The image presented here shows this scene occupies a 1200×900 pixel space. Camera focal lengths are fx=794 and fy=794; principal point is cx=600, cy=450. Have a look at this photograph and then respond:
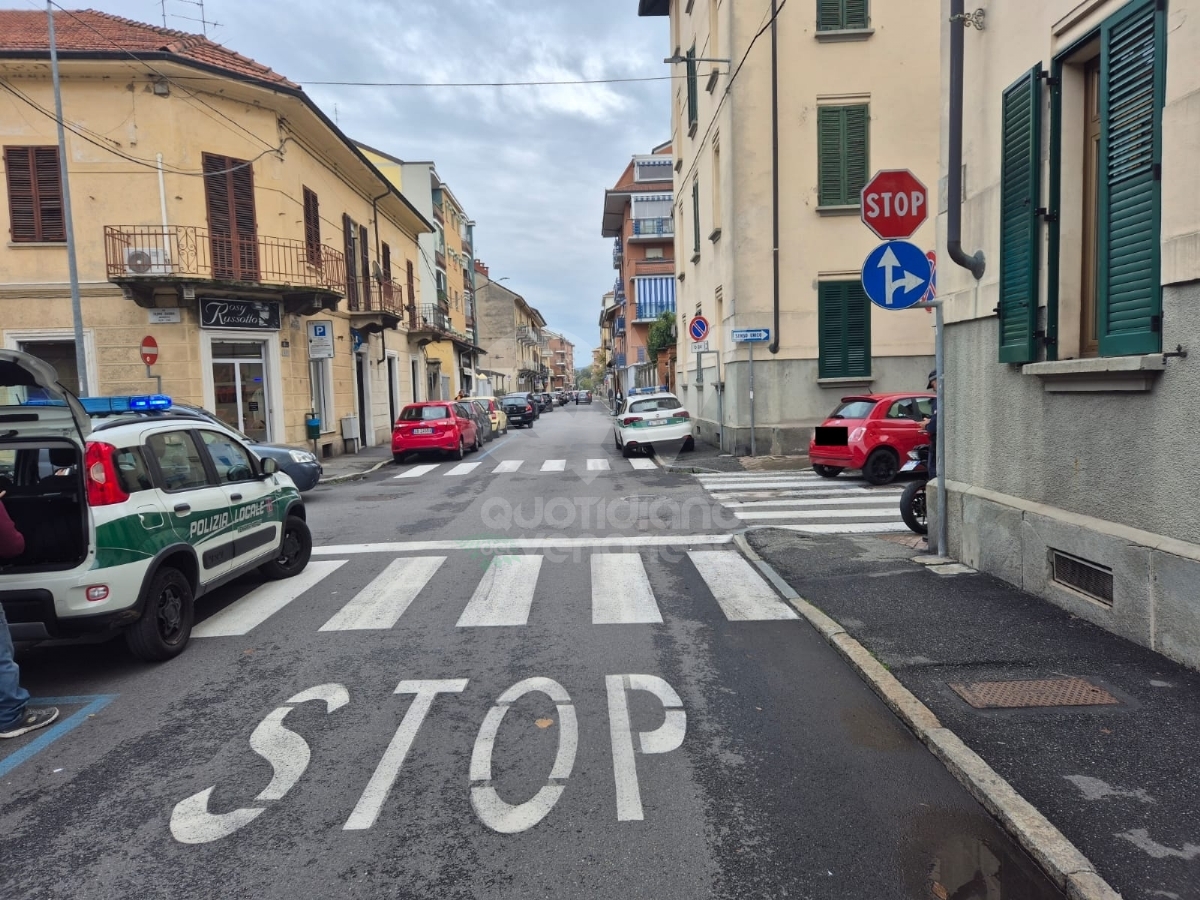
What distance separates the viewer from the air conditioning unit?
16547 mm

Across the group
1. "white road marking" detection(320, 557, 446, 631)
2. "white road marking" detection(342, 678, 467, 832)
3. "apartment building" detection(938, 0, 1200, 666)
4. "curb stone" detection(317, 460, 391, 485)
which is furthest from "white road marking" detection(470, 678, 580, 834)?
"curb stone" detection(317, 460, 391, 485)

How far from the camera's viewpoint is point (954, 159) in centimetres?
715

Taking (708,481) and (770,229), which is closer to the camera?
(708,481)

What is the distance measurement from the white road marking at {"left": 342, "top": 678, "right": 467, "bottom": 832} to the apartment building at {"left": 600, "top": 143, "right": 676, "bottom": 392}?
44094mm

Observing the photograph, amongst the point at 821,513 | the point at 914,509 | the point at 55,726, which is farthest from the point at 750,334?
the point at 55,726

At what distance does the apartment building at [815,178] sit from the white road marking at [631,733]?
43.6 feet

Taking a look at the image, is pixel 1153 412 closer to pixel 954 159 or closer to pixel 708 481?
pixel 954 159

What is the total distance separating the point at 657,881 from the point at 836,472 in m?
12.4

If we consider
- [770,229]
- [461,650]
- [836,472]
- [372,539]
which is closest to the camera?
[461,650]

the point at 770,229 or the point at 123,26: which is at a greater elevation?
the point at 123,26

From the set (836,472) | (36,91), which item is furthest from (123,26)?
(836,472)

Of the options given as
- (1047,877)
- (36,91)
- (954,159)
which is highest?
(36,91)

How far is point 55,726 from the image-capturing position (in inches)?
175

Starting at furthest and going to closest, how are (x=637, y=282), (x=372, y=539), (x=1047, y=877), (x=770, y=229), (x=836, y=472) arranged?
1. (x=637, y=282)
2. (x=770, y=229)
3. (x=836, y=472)
4. (x=372, y=539)
5. (x=1047, y=877)
